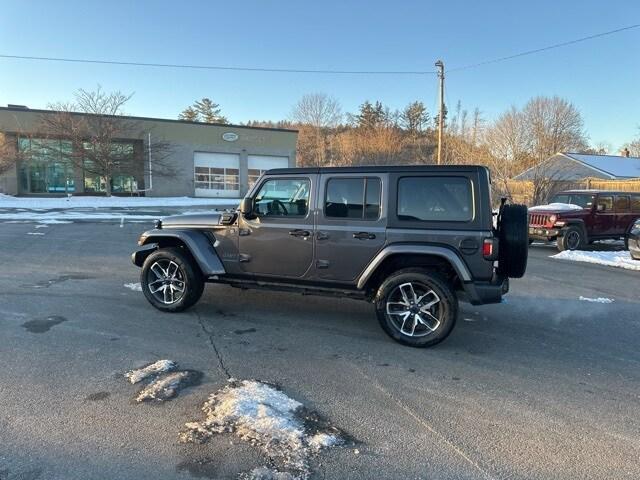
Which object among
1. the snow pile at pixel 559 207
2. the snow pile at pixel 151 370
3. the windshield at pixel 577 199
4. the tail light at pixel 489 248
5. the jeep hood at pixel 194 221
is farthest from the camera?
the windshield at pixel 577 199

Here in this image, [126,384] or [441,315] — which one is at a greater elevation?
[441,315]

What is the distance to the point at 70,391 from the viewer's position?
374 centimetres

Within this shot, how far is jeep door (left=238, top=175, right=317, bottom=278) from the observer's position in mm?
5445

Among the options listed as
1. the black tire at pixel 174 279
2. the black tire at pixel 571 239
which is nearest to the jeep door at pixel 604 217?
the black tire at pixel 571 239

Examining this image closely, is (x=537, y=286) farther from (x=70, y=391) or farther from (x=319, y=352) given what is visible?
(x=70, y=391)

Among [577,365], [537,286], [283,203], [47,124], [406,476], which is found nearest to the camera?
[406,476]

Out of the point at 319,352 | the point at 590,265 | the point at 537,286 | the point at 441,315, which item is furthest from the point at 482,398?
the point at 590,265

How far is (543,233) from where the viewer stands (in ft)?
43.2

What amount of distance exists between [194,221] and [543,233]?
10631 millimetres

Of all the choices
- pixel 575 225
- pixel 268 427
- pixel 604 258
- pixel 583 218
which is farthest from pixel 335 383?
pixel 583 218

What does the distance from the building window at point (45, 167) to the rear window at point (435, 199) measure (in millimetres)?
36835

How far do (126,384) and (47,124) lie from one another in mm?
37427

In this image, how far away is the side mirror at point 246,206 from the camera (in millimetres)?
5609

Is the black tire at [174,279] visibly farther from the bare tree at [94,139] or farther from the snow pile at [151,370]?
the bare tree at [94,139]
